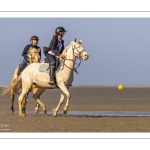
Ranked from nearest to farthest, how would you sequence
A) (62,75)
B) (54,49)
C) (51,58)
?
1. (62,75)
2. (54,49)
3. (51,58)

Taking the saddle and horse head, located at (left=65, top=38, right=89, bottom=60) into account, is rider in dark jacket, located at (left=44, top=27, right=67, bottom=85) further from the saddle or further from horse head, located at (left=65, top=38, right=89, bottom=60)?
horse head, located at (left=65, top=38, right=89, bottom=60)

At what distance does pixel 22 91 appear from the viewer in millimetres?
22188

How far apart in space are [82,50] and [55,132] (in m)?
4.51

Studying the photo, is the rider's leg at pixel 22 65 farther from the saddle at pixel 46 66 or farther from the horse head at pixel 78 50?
the horse head at pixel 78 50

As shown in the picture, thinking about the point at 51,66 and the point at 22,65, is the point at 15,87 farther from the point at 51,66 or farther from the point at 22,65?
the point at 51,66

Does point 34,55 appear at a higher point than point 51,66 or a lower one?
higher

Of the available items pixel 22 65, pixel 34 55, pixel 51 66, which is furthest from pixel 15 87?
pixel 51 66

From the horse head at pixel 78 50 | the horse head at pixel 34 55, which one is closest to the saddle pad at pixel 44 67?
the horse head at pixel 34 55

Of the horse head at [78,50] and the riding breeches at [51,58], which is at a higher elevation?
the horse head at [78,50]

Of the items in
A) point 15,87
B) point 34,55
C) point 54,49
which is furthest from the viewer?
point 15,87

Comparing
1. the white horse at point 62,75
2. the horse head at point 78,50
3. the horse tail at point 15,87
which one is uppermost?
the horse head at point 78,50

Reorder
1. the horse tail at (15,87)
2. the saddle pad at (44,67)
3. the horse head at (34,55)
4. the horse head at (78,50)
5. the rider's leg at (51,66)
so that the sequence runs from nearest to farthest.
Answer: the horse head at (78,50) → the rider's leg at (51,66) → the saddle pad at (44,67) → the horse head at (34,55) → the horse tail at (15,87)
